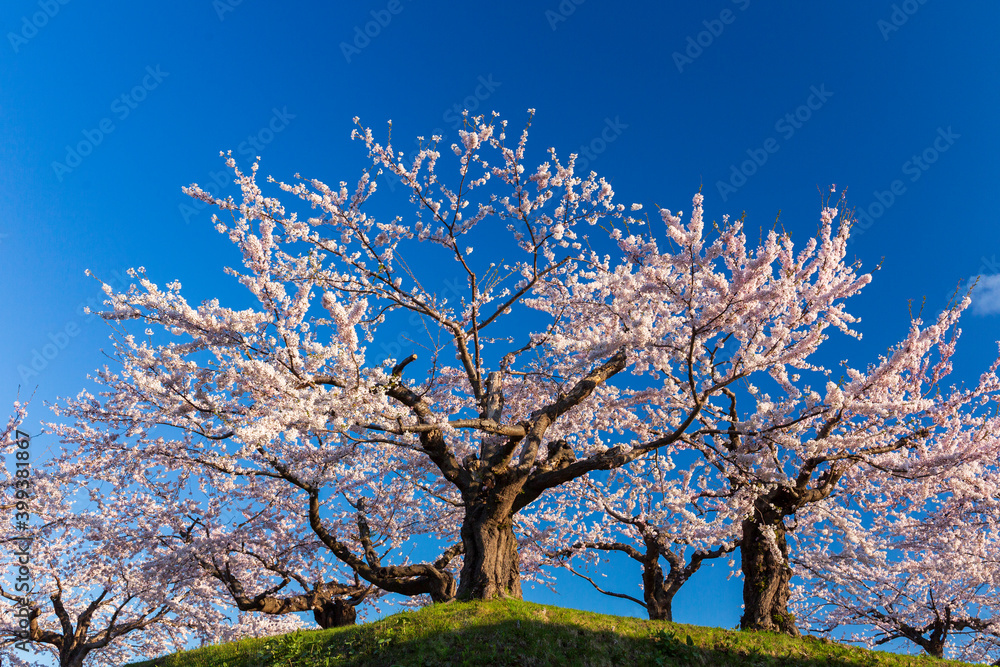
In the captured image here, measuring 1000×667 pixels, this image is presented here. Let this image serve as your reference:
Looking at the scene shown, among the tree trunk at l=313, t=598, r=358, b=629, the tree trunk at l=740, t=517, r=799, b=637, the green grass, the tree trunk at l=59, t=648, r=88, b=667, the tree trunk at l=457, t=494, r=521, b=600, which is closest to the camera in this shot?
the green grass

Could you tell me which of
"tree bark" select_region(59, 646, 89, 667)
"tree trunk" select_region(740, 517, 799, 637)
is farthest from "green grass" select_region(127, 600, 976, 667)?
"tree bark" select_region(59, 646, 89, 667)

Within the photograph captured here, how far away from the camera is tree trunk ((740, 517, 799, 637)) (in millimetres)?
11023

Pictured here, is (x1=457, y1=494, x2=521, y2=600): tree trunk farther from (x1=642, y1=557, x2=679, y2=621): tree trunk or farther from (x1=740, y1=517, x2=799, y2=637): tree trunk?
(x1=642, y1=557, x2=679, y2=621): tree trunk

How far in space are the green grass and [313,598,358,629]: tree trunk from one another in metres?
4.28

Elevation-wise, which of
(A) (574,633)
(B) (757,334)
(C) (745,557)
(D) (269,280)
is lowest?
(A) (574,633)

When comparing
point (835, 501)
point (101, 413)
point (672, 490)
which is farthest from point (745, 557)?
point (101, 413)

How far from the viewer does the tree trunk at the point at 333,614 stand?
13477mm

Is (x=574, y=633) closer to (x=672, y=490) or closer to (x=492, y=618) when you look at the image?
(x=492, y=618)

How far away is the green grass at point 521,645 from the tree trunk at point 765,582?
5.30ft

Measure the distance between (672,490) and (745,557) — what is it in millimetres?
3048

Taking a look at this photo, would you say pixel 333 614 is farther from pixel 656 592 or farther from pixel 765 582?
pixel 765 582

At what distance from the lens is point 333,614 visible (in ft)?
44.7

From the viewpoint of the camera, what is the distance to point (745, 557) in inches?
467

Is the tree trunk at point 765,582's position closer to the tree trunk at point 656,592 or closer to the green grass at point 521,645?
the green grass at point 521,645
